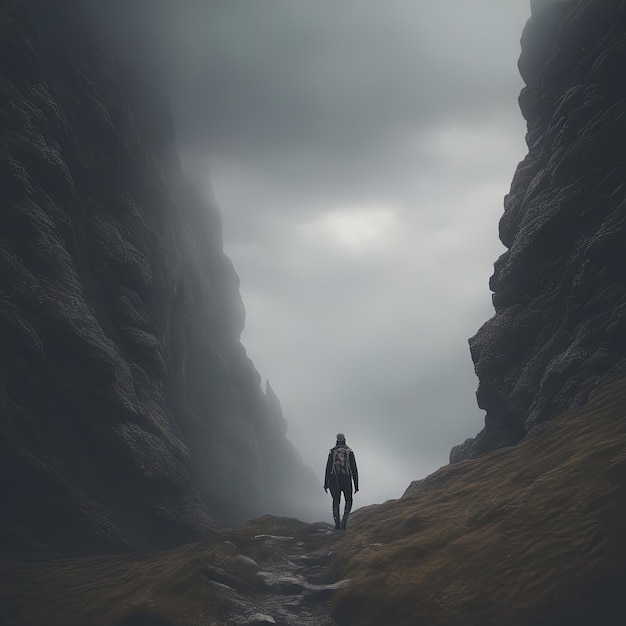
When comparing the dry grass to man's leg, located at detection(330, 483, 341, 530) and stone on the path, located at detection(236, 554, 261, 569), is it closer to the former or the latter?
stone on the path, located at detection(236, 554, 261, 569)

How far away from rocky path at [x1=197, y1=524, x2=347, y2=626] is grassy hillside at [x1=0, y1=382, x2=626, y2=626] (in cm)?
6

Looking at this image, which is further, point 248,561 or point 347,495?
point 347,495

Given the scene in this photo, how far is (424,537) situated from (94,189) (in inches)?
1228

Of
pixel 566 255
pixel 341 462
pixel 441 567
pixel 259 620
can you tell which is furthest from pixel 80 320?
pixel 566 255

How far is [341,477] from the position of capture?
21844 millimetres

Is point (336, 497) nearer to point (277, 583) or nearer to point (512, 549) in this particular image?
point (277, 583)

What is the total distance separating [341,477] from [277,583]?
7633mm

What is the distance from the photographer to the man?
2186 cm

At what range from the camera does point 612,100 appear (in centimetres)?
2933

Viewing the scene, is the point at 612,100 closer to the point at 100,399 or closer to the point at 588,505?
the point at 588,505

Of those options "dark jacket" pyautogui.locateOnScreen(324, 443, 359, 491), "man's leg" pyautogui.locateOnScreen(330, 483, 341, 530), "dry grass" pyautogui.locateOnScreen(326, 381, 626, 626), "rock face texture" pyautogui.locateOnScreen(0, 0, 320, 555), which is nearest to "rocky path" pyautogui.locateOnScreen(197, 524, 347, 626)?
"dry grass" pyautogui.locateOnScreen(326, 381, 626, 626)

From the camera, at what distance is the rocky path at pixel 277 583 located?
40.4 ft

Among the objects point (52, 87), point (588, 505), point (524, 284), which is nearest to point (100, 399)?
point (52, 87)

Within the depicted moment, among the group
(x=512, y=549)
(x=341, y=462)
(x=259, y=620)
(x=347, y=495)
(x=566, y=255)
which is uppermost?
(x=566, y=255)
